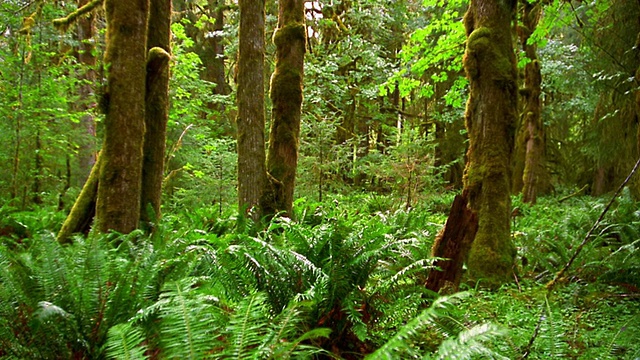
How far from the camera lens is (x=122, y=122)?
4.50 m

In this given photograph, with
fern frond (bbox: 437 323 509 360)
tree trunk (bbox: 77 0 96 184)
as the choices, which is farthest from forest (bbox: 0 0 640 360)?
tree trunk (bbox: 77 0 96 184)

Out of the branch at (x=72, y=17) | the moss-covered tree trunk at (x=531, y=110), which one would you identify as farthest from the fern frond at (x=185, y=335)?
the moss-covered tree trunk at (x=531, y=110)

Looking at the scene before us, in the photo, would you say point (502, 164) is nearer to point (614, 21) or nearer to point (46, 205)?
point (614, 21)

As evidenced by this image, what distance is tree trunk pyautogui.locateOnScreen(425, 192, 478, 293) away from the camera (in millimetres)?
3352

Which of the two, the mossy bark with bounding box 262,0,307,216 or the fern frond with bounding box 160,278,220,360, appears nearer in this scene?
the fern frond with bounding box 160,278,220,360

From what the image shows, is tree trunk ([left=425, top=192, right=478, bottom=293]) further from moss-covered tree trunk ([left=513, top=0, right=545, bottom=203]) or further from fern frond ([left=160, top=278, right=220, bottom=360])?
moss-covered tree trunk ([left=513, top=0, right=545, bottom=203])

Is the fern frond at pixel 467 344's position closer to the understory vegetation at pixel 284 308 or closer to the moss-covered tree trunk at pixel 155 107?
the understory vegetation at pixel 284 308

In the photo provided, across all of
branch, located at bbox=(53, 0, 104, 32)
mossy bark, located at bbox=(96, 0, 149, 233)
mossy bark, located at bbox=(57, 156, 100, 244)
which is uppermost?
branch, located at bbox=(53, 0, 104, 32)

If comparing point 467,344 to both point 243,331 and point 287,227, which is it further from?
point 287,227

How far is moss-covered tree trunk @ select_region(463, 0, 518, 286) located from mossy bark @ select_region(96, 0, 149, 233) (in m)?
4.07

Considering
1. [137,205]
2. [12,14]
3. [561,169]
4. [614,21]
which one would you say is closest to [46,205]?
[12,14]

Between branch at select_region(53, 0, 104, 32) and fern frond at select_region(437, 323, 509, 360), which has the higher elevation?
branch at select_region(53, 0, 104, 32)

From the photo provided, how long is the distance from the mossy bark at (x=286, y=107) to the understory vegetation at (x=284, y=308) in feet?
9.14

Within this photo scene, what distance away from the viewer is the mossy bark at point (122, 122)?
4.45 metres
